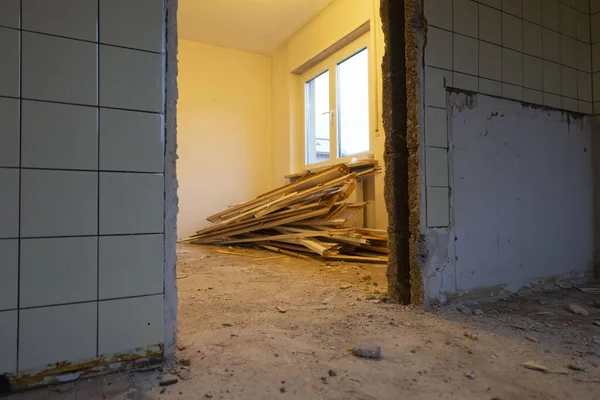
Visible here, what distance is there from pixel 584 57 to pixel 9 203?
3.35 m

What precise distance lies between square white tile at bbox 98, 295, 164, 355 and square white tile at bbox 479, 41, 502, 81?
201 centimetres

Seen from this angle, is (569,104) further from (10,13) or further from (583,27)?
(10,13)

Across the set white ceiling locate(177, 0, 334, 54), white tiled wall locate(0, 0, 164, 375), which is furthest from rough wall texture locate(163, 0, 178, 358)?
white ceiling locate(177, 0, 334, 54)

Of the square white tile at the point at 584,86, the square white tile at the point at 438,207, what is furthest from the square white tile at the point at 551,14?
the square white tile at the point at 438,207

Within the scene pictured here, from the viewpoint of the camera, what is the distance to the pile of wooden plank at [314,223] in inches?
138

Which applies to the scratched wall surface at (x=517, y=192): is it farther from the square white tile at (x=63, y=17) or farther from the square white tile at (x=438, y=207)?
the square white tile at (x=63, y=17)

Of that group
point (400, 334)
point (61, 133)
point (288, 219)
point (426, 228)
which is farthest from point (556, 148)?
point (61, 133)

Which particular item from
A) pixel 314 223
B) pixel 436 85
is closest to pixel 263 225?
pixel 314 223

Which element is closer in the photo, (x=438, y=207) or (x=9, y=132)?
(x=9, y=132)

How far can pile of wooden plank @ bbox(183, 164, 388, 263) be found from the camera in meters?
3.50

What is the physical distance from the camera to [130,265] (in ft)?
4.03

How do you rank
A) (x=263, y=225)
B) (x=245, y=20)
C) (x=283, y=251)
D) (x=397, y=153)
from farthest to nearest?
1. (x=245, y=20)
2. (x=263, y=225)
3. (x=283, y=251)
4. (x=397, y=153)

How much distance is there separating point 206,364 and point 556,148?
2.46 meters

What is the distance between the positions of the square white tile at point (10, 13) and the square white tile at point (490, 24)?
2108 millimetres
